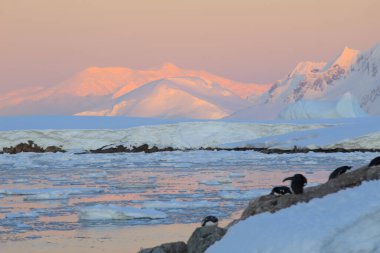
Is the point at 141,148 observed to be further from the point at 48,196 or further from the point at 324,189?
the point at 324,189

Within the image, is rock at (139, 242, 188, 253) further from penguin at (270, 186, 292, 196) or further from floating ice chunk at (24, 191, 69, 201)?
floating ice chunk at (24, 191, 69, 201)

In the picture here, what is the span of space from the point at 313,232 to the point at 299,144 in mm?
28586

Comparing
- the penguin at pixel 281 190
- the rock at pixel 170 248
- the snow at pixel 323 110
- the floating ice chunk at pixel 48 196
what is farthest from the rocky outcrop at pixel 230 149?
the penguin at pixel 281 190

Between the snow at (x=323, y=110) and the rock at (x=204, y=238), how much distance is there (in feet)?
163

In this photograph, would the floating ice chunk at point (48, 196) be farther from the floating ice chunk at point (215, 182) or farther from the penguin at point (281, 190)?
the penguin at point (281, 190)

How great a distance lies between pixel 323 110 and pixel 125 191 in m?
43.4

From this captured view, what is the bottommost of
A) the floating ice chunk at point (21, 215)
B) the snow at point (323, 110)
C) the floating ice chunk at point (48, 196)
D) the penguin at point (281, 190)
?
the floating ice chunk at point (21, 215)

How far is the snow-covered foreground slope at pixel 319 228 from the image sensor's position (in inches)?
167

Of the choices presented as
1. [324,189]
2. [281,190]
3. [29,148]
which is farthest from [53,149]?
[324,189]

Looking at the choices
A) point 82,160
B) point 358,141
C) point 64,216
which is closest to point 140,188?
point 64,216

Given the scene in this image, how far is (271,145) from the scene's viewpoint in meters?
33.5

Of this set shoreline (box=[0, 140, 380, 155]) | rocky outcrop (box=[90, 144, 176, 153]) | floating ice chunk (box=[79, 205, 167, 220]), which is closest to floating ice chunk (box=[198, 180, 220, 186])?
floating ice chunk (box=[79, 205, 167, 220])

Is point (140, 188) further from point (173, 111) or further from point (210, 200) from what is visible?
point (173, 111)

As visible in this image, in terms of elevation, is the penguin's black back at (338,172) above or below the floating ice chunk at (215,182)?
above
